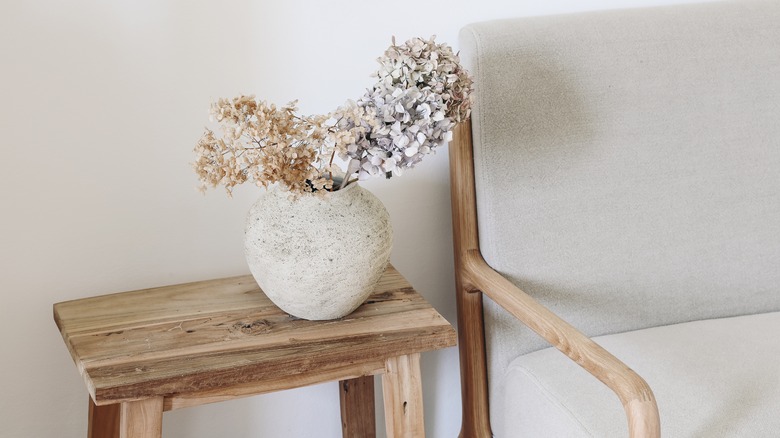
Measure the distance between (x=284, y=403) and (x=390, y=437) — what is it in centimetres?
35

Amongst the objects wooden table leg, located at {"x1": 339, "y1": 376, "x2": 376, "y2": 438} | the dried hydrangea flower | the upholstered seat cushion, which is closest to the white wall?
wooden table leg, located at {"x1": 339, "y1": 376, "x2": 376, "y2": 438}

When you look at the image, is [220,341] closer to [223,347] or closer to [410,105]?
[223,347]

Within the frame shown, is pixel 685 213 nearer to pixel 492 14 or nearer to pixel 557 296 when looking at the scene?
pixel 557 296

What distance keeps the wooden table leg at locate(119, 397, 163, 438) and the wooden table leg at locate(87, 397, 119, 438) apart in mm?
226

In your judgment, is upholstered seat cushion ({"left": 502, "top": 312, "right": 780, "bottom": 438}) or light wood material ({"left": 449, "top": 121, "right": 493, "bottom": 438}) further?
light wood material ({"left": 449, "top": 121, "right": 493, "bottom": 438})

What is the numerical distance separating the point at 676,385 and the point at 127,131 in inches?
33.2

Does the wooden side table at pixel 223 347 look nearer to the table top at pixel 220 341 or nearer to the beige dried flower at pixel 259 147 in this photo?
the table top at pixel 220 341

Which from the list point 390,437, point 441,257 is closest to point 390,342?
point 390,437

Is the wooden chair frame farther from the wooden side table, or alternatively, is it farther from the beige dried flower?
the beige dried flower

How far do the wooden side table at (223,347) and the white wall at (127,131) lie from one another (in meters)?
0.09

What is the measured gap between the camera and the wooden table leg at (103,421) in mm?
1107

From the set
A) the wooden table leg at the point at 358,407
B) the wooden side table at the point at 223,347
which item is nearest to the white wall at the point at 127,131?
the wooden side table at the point at 223,347

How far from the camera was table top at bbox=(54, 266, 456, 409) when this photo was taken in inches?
35.9

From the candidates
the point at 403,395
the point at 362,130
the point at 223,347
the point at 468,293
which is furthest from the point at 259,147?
the point at 468,293
